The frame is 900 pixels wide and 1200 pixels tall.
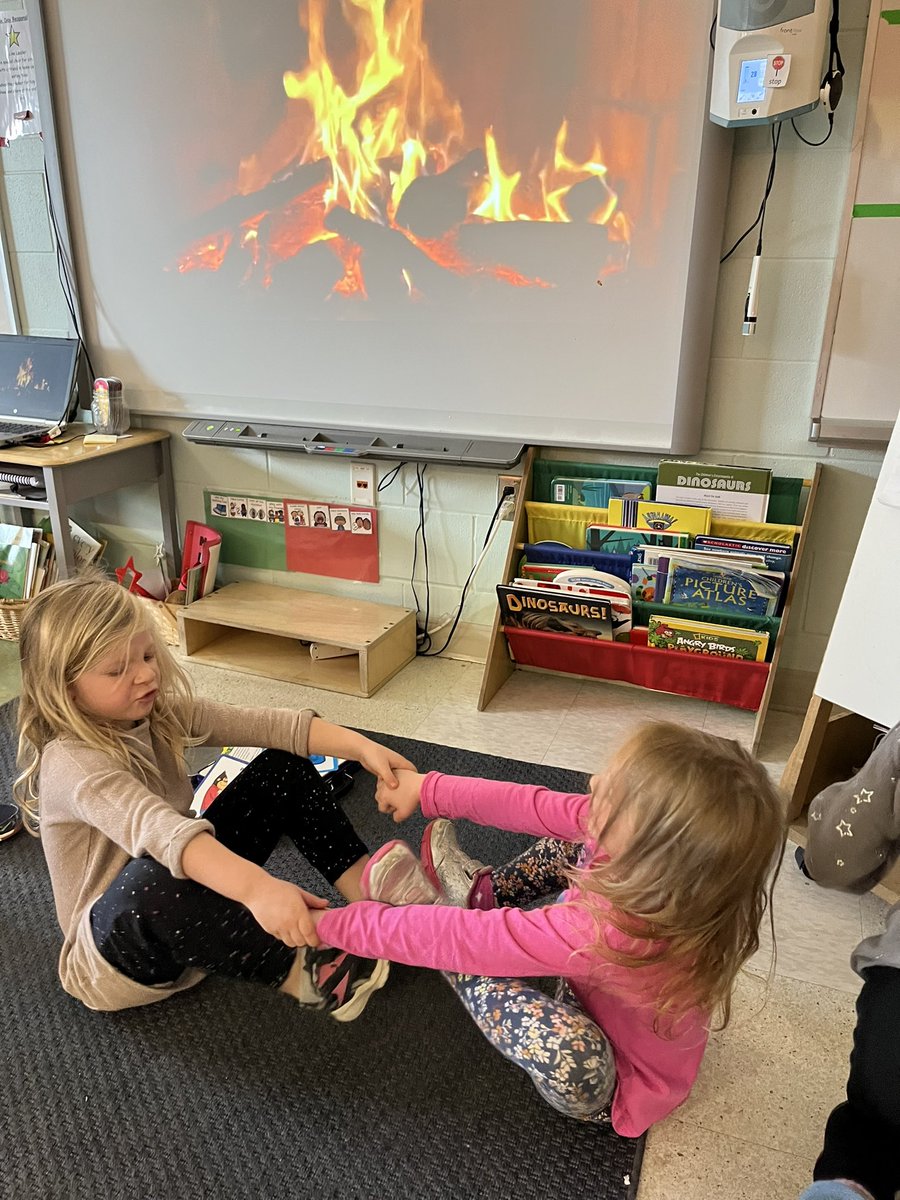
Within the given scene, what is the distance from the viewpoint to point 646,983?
100 centimetres

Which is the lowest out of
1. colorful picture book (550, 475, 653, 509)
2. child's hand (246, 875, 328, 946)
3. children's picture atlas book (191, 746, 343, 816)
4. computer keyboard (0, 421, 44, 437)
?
children's picture atlas book (191, 746, 343, 816)

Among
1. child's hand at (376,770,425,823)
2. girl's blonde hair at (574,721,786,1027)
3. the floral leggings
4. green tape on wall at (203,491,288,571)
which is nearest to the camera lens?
girl's blonde hair at (574,721,786,1027)

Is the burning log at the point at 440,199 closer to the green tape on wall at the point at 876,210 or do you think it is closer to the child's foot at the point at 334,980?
the green tape on wall at the point at 876,210

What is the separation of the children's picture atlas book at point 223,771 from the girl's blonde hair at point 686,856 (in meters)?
0.89

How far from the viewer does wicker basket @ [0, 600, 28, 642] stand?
257 cm

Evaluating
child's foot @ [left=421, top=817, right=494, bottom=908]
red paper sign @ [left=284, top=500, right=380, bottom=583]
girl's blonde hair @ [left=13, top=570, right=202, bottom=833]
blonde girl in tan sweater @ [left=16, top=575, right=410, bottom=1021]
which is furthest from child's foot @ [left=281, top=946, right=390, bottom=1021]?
red paper sign @ [left=284, top=500, right=380, bottom=583]

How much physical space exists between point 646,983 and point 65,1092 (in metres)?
0.82

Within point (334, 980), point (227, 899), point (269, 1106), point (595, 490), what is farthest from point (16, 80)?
point (269, 1106)

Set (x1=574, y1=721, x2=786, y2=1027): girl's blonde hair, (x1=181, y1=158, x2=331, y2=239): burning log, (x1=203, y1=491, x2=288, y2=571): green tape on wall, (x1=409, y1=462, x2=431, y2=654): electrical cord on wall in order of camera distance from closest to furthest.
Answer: (x1=574, y1=721, x2=786, y2=1027): girl's blonde hair < (x1=181, y1=158, x2=331, y2=239): burning log < (x1=409, y1=462, x2=431, y2=654): electrical cord on wall < (x1=203, y1=491, x2=288, y2=571): green tape on wall

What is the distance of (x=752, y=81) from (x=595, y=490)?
93cm

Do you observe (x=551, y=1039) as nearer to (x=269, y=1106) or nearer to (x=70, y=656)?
(x=269, y=1106)

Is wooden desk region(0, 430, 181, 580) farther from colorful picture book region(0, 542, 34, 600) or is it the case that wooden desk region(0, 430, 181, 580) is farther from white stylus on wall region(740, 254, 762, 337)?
white stylus on wall region(740, 254, 762, 337)

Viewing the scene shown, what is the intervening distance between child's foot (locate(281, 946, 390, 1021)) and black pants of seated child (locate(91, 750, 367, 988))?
0.08 feet

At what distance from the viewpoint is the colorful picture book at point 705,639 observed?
6.68 feet
